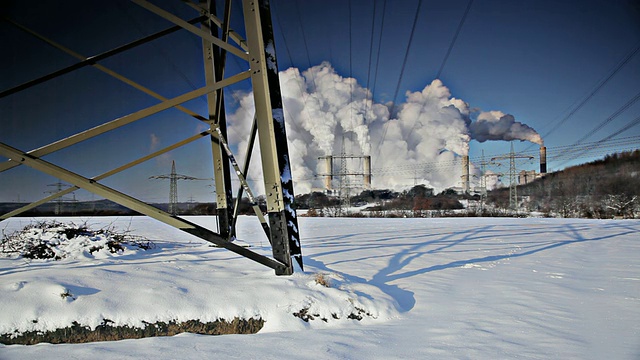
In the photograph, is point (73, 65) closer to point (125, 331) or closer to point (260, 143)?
point (260, 143)

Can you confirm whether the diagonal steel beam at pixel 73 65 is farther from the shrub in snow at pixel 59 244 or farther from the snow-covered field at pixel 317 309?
the snow-covered field at pixel 317 309

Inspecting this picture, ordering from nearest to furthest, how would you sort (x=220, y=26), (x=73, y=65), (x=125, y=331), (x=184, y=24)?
(x=125, y=331), (x=184, y=24), (x=73, y=65), (x=220, y=26)

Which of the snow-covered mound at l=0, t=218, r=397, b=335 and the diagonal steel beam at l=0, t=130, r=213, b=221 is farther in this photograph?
the diagonal steel beam at l=0, t=130, r=213, b=221

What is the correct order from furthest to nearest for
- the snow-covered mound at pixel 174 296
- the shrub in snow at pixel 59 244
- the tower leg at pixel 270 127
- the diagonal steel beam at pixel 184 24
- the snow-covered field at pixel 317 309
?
the shrub in snow at pixel 59 244 → the tower leg at pixel 270 127 → the diagonal steel beam at pixel 184 24 → the snow-covered mound at pixel 174 296 → the snow-covered field at pixel 317 309

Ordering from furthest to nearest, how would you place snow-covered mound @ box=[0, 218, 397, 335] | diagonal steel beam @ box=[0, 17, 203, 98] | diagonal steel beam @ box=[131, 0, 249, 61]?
diagonal steel beam @ box=[0, 17, 203, 98] < diagonal steel beam @ box=[131, 0, 249, 61] < snow-covered mound @ box=[0, 218, 397, 335]

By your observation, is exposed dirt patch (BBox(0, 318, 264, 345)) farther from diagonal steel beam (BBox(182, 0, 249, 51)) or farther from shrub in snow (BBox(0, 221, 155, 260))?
diagonal steel beam (BBox(182, 0, 249, 51))

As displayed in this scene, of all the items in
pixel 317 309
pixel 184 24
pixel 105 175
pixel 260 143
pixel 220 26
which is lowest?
pixel 317 309

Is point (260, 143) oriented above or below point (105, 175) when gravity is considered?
above

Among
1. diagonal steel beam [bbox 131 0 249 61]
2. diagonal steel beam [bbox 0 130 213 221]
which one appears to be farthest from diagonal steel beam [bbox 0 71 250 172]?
diagonal steel beam [bbox 0 130 213 221]

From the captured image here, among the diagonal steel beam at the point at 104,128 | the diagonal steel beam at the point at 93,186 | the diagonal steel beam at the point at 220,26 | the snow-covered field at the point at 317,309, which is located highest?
the diagonal steel beam at the point at 220,26

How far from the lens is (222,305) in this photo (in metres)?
2.47

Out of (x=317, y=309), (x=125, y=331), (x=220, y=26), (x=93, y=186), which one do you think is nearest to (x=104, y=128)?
(x=93, y=186)

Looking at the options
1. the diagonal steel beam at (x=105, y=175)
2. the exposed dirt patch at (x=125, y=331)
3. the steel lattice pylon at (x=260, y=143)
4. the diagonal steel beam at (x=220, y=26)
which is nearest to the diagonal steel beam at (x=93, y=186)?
the steel lattice pylon at (x=260, y=143)

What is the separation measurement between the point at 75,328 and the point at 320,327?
1686 millimetres
